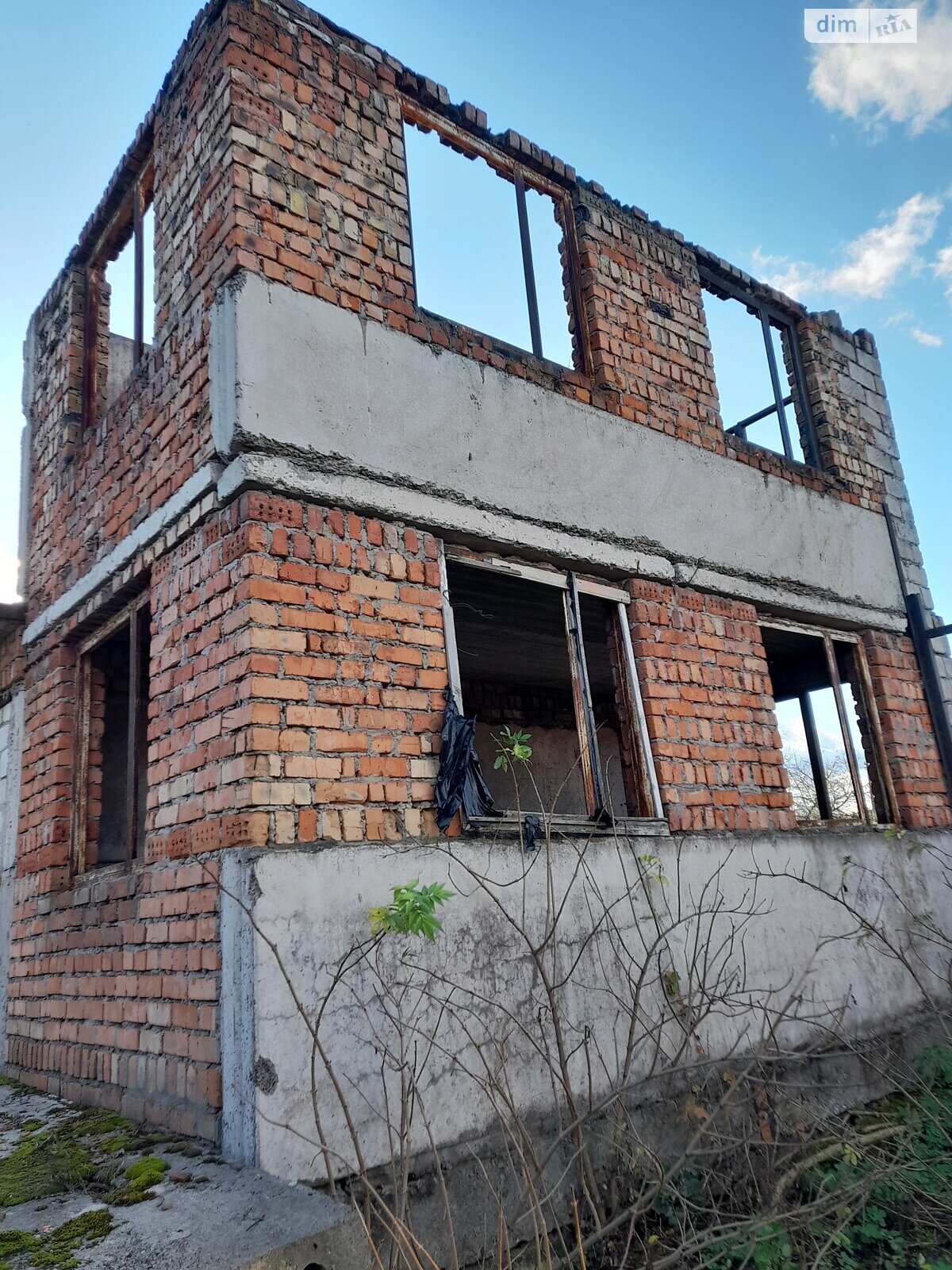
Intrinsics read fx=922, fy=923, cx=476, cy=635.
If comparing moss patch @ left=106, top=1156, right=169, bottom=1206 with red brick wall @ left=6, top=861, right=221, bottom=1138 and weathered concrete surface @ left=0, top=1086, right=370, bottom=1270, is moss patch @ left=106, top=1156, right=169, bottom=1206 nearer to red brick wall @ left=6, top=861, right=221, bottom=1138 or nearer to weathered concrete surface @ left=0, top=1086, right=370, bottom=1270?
weathered concrete surface @ left=0, top=1086, right=370, bottom=1270

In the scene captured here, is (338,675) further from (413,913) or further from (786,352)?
(786,352)

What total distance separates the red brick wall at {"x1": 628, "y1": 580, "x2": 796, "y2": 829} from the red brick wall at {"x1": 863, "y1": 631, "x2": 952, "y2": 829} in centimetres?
125

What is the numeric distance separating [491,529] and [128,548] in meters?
1.78

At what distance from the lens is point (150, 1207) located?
2537 mm

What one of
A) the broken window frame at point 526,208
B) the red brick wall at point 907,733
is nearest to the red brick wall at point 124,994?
the broken window frame at point 526,208

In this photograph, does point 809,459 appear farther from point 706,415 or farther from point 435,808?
point 435,808

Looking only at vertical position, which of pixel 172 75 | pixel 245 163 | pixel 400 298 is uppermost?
pixel 172 75

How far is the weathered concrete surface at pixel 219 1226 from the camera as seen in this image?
87.0 inches

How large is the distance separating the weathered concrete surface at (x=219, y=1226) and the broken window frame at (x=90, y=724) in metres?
1.86

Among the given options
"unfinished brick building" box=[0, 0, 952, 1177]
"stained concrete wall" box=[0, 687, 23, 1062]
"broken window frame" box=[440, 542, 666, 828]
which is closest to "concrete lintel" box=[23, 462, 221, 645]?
"unfinished brick building" box=[0, 0, 952, 1177]

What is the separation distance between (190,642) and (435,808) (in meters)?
1.22

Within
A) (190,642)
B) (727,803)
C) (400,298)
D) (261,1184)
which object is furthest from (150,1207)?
(400,298)

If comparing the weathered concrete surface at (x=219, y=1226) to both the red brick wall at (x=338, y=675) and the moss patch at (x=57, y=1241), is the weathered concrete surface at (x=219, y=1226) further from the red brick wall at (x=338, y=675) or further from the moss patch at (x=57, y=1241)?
the red brick wall at (x=338, y=675)

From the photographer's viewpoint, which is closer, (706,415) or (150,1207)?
(150,1207)
